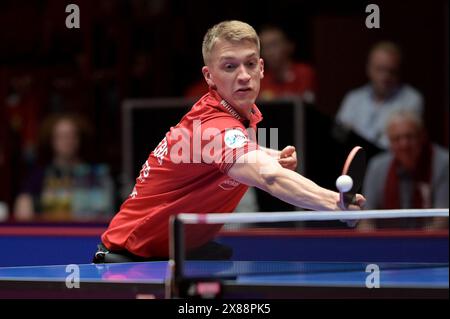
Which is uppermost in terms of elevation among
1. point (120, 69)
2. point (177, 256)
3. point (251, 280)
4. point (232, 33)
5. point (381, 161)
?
point (120, 69)

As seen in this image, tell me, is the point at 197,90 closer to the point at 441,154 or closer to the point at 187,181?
the point at 441,154

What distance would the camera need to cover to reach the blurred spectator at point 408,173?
7.29 m

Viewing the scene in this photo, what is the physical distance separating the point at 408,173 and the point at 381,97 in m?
0.90

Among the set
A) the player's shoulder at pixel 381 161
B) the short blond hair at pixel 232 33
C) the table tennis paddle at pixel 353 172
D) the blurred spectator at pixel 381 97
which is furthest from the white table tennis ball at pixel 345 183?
the blurred spectator at pixel 381 97

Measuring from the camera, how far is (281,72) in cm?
842

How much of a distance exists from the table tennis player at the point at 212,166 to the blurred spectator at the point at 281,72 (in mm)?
3688

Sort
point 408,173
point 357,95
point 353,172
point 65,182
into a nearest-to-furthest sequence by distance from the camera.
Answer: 1. point 353,172
2. point 408,173
3. point 357,95
4. point 65,182

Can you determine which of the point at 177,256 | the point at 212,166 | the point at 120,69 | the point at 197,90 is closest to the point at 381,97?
the point at 197,90

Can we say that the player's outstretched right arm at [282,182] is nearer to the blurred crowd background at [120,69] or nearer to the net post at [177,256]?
the net post at [177,256]

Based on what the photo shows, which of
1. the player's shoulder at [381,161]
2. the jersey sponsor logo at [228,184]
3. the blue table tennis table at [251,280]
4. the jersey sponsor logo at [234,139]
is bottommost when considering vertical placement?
the blue table tennis table at [251,280]

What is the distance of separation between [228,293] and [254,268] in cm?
49
